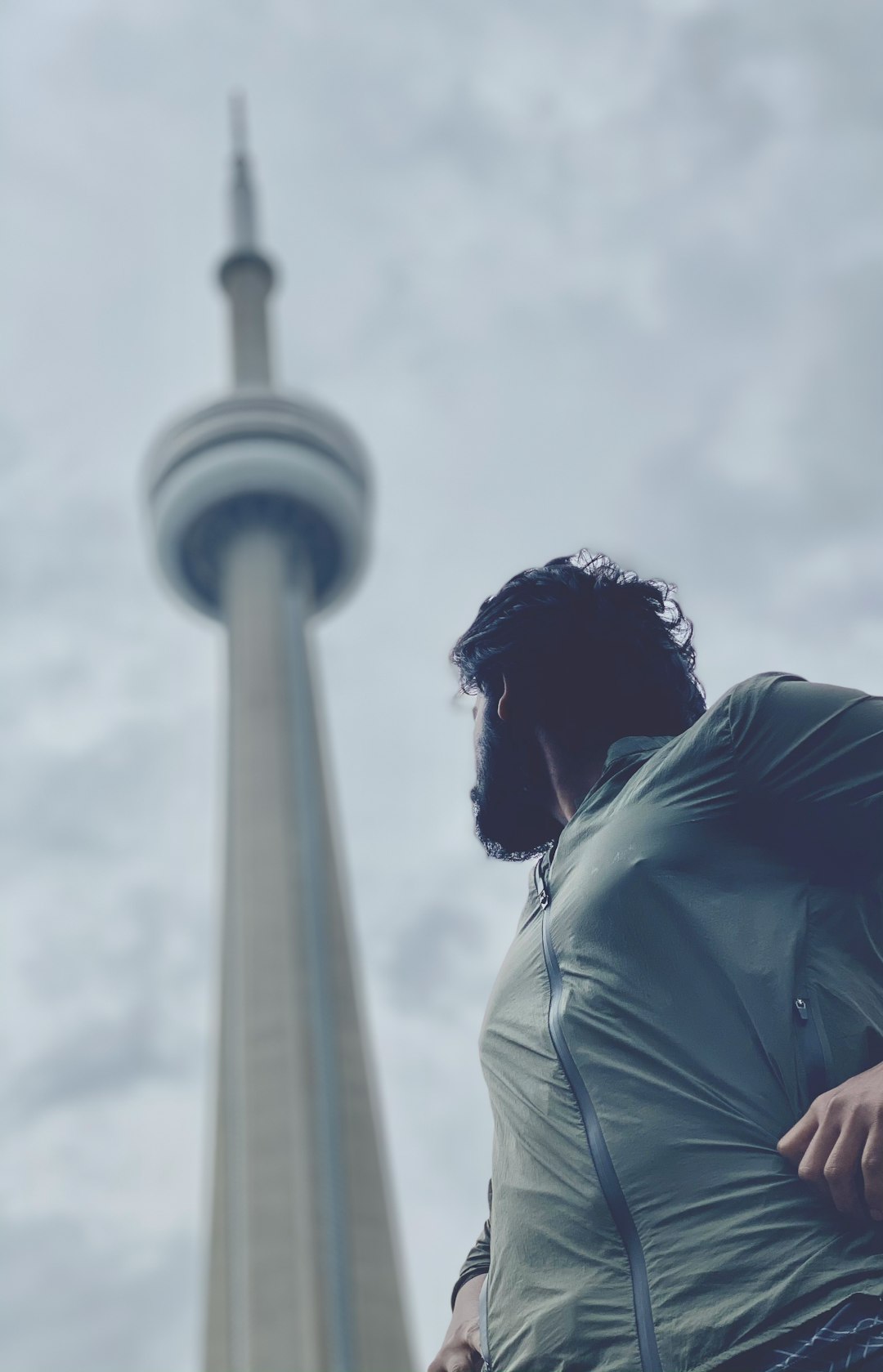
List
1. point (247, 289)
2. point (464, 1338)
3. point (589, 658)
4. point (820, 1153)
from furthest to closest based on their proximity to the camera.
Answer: point (247, 289), point (589, 658), point (464, 1338), point (820, 1153)

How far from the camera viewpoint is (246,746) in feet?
160

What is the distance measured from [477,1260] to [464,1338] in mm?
221

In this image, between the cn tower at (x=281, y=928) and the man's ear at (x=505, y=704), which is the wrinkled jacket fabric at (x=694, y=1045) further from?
the cn tower at (x=281, y=928)

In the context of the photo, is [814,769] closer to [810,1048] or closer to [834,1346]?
[810,1048]

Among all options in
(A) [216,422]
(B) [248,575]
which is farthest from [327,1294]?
(A) [216,422]

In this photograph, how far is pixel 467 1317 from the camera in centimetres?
308

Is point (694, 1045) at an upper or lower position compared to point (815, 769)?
lower

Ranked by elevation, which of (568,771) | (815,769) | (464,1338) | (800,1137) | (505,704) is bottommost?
(464,1338)

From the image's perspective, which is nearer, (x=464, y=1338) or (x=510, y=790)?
(x=464, y=1338)

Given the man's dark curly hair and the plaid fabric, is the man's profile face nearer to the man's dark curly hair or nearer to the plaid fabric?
Result: the man's dark curly hair

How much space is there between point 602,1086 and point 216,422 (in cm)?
4832

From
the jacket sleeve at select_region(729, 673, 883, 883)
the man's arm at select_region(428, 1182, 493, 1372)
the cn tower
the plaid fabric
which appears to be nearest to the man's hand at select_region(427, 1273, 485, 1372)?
the man's arm at select_region(428, 1182, 493, 1372)

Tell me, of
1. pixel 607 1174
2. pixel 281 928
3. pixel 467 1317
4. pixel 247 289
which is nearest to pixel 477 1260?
pixel 467 1317

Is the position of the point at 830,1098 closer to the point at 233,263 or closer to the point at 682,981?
the point at 682,981
